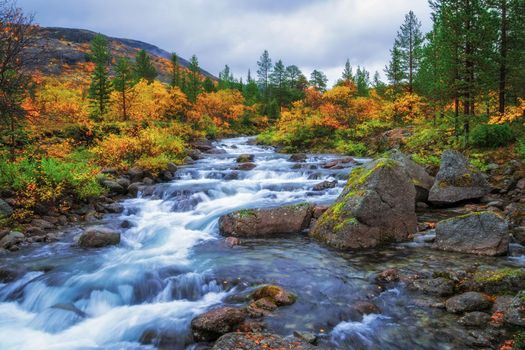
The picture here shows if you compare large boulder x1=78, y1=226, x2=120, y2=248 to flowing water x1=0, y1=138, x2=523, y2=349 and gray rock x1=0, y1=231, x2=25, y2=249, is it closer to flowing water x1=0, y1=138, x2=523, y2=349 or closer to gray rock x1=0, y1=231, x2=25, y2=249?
flowing water x1=0, y1=138, x2=523, y2=349

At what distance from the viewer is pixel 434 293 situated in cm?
801

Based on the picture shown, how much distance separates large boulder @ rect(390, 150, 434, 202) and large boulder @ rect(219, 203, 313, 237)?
5.14 m

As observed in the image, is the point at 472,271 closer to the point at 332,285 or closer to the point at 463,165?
the point at 332,285

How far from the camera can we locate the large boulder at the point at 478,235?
9977mm

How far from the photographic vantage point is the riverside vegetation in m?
7.68

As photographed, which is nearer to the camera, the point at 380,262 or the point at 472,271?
the point at 472,271

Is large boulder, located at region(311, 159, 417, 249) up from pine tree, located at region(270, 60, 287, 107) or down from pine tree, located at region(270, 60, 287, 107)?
down

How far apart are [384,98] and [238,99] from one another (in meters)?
30.2

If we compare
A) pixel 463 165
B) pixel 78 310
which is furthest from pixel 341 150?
pixel 78 310

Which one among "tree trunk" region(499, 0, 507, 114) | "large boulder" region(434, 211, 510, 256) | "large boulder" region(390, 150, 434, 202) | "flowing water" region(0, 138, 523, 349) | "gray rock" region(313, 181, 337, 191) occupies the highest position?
"tree trunk" region(499, 0, 507, 114)

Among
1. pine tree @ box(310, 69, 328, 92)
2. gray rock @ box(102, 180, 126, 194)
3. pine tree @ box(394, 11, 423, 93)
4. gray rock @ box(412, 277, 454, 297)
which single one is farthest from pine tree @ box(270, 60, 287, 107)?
gray rock @ box(412, 277, 454, 297)

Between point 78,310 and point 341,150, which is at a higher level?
point 341,150

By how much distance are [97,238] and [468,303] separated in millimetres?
10651

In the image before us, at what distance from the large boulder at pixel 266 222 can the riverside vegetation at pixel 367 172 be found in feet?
0.14
